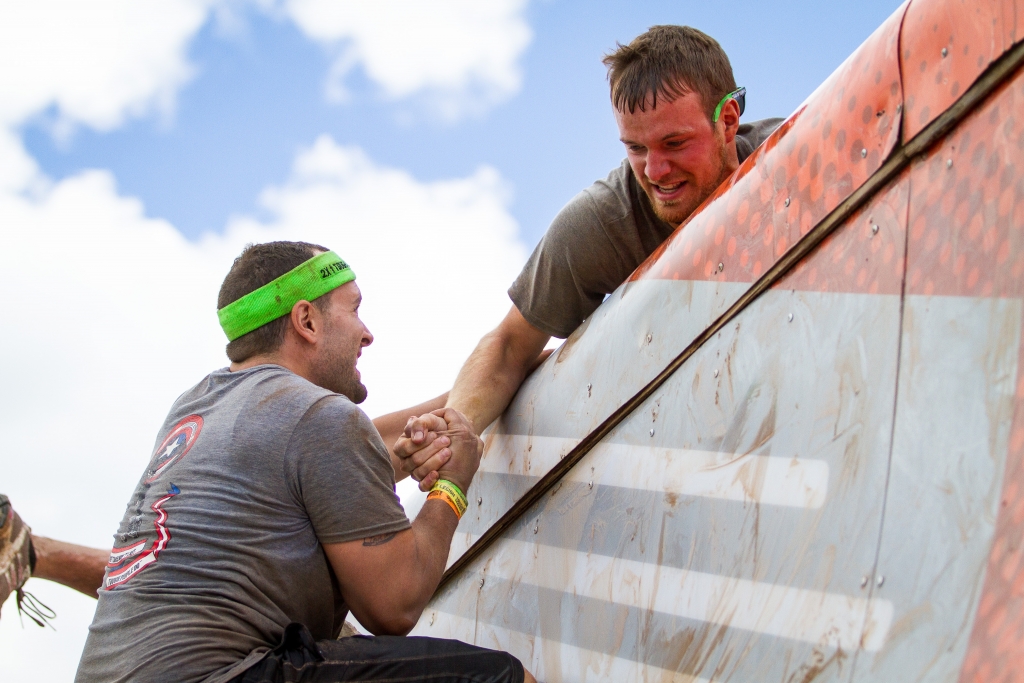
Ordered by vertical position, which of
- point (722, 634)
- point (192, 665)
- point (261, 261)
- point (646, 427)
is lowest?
point (192, 665)

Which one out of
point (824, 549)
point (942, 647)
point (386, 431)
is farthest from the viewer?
point (386, 431)

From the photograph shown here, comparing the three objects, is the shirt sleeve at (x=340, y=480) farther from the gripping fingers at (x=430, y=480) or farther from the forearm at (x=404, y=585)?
the gripping fingers at (x=430, y=480)

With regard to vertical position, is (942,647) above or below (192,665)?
above

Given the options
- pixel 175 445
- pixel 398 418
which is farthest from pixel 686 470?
pixel 398 418

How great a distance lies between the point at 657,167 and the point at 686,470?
1.11 m

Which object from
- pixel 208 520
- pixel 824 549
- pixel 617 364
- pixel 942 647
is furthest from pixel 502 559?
pixel 942 647

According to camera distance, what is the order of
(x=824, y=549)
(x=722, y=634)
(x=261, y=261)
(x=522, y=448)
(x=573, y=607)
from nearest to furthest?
(x=824, y=549) → (x=722, y=634) → (x=573, y=607) → (x=261, y=261) → (x=522, y=448)

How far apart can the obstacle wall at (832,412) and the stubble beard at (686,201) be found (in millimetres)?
517

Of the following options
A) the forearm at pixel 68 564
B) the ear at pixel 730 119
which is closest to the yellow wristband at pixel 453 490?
the ear at pixel 730 119

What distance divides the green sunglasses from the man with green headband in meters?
1.33

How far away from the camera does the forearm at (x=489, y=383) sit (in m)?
2.84

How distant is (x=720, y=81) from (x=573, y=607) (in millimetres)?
1473

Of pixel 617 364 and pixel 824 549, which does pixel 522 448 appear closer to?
pixel 617 364

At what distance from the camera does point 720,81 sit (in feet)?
9.16
